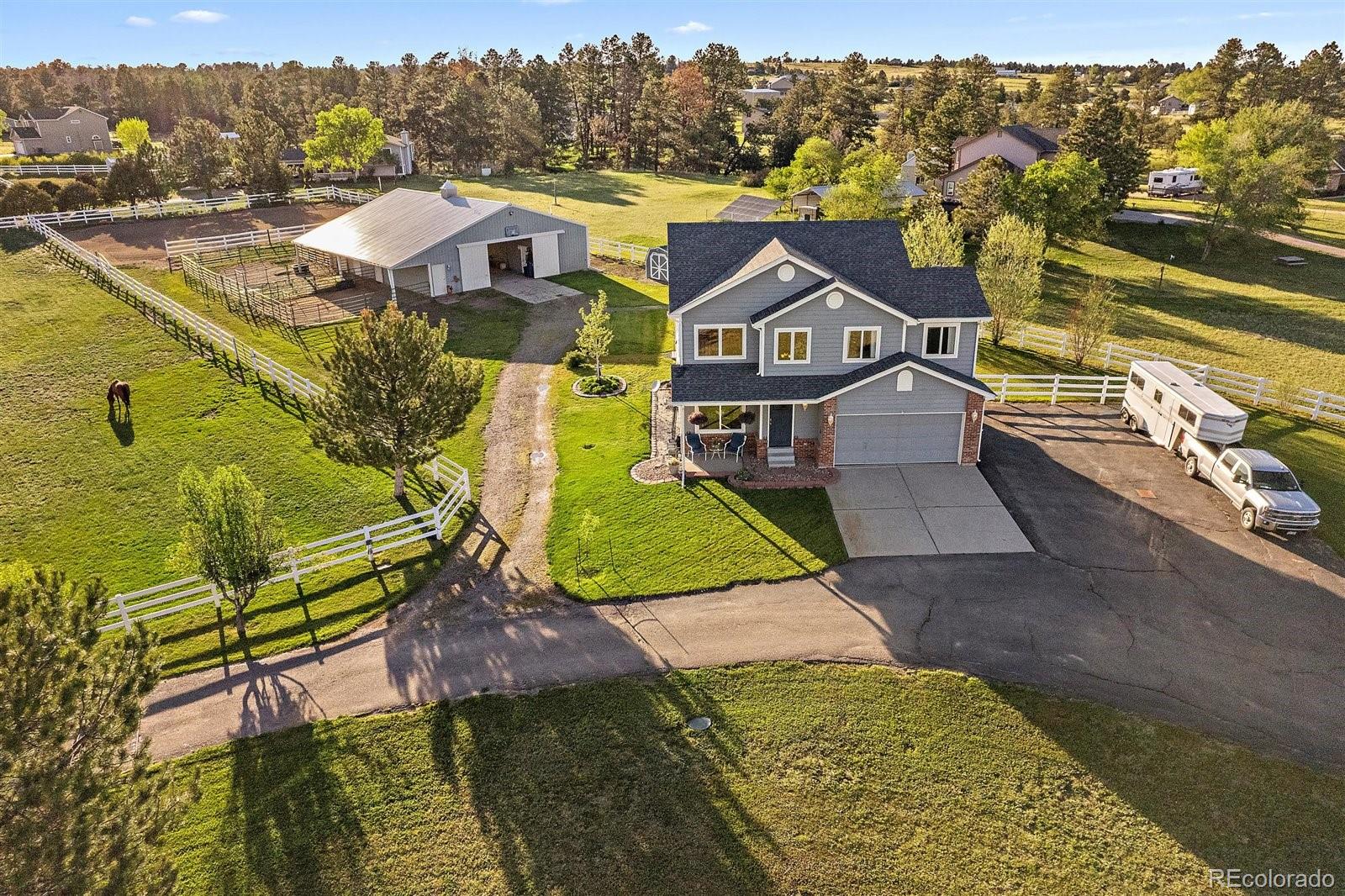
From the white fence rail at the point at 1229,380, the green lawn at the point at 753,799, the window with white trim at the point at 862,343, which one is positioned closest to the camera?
the green lawn at the point at 753,799

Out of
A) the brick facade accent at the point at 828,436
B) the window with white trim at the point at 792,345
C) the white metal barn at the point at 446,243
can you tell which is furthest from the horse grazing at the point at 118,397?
the brick facade accent at the point at 828,436

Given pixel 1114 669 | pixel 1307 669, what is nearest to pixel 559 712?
pixel 1114 669

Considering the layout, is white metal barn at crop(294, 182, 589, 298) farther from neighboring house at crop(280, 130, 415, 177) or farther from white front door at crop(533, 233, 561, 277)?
neighboring house at crop(280, 130, 415, 177)

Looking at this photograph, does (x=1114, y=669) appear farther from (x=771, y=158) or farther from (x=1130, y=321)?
(x=771, y=158)

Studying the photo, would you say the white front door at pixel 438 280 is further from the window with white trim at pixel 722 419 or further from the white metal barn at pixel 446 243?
the window with white trim at pixel 722 419

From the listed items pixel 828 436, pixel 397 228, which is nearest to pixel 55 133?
pixel 397 228
